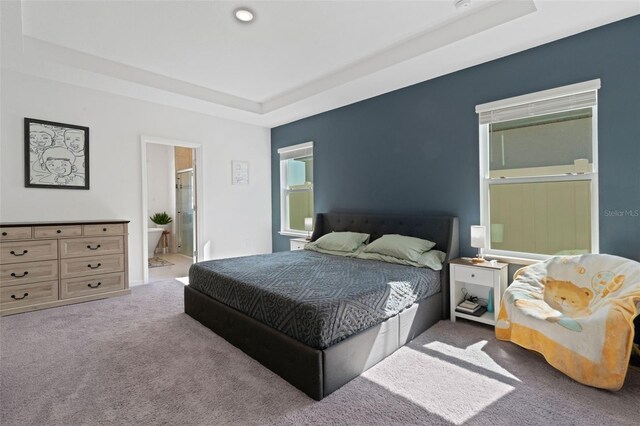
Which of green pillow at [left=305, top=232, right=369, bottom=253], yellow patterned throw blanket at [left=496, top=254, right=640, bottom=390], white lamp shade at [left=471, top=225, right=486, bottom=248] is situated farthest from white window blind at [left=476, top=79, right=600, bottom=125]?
green pillow at [left=305, top=232, right=369, bottom=253]

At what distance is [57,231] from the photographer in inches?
137

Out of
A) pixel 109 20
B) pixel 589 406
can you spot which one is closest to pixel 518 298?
pixel 589 406

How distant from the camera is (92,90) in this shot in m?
4.02

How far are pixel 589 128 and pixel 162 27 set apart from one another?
3939 mm

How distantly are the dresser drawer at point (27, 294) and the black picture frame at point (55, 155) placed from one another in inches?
46.0

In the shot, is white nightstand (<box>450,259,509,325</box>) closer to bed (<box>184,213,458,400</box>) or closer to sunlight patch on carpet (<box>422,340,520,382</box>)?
bed (<box>184,213,458,400</box>)

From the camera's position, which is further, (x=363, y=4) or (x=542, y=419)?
(x=363, y=4)

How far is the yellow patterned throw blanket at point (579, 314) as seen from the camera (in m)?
1.83

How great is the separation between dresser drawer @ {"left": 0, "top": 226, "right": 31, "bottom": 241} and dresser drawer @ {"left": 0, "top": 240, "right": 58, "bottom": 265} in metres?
0.05

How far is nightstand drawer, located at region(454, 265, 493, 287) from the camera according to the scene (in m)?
2.86

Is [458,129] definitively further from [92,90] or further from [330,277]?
[92,90]

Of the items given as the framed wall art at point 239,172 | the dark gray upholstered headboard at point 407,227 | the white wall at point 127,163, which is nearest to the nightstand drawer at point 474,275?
the dark gray upholstered headboard at point 407,227

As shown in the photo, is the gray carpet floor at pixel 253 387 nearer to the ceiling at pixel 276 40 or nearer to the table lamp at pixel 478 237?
the table lamp at pixel 478 237

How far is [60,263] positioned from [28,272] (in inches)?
10.6
